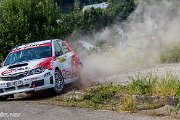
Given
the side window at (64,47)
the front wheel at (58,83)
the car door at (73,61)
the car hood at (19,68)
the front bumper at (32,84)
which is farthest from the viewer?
the side window at (64,47)

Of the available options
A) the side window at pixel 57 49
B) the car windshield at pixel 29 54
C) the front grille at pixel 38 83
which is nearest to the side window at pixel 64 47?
the side window at pixel 57 49

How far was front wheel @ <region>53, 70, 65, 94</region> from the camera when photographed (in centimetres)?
1366

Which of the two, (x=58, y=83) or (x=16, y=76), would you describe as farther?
(x=58, y=83)

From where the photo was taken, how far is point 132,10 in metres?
49.5

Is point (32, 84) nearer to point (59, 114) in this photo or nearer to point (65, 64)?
point (65, 64)

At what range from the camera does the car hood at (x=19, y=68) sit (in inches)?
525

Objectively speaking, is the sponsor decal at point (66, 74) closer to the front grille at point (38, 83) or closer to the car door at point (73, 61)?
the car door at point (73, 61)

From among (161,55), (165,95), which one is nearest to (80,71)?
(165,95)

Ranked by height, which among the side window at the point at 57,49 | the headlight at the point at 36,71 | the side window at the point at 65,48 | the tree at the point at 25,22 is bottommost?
the tree at the point at 25,22

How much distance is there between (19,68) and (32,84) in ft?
2.34

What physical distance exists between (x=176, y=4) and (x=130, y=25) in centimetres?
1310

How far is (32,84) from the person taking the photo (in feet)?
43.0

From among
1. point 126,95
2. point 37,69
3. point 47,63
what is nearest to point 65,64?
point 47,63

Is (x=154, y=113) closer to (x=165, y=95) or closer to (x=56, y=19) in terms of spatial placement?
(x=165, y=95)
